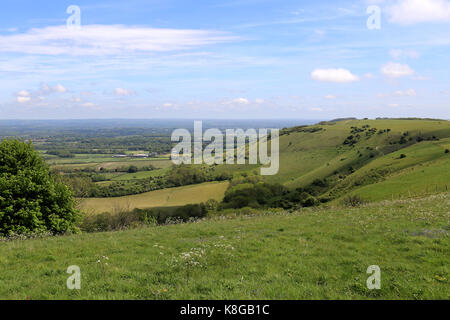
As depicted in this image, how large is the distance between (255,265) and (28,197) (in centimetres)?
1985

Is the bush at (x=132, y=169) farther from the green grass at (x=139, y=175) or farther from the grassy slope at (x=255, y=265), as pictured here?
the grassy slope at (x=255, y=265)

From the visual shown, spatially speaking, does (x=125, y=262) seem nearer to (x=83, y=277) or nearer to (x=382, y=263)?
(x=83, y=277)

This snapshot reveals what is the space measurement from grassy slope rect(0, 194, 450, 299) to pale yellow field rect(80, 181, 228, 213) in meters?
65.4

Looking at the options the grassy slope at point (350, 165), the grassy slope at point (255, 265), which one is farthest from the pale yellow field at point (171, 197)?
the grassy slope at point (255, 265)

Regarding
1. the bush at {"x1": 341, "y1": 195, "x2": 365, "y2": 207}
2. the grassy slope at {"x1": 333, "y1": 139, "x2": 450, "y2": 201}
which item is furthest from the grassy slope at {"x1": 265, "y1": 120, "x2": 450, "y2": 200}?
the bush at {"x1": 341, "y1": 195, "x2": 365, "y2": 207}

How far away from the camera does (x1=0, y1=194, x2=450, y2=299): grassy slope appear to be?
7703mm

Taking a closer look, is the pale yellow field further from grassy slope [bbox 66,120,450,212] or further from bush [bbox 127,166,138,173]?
bush [bbox 127,166,138,173]

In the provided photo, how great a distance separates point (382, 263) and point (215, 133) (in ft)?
578

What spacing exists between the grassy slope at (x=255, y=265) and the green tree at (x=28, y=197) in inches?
300

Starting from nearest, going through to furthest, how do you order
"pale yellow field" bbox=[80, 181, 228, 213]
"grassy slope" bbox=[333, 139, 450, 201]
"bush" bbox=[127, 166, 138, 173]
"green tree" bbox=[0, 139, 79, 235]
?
"green tree" bbox=[0, 139, 79, 235]
"grassy slope" bbox=[333, 139, 450, 201]
"pale yellow field" bbox=[80, 181, 228, 213]
"bush" bbox=[127, 166, 138, 173]

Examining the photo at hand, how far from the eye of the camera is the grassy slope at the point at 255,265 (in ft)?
25.3

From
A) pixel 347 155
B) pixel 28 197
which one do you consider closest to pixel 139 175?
pixel 347 155
